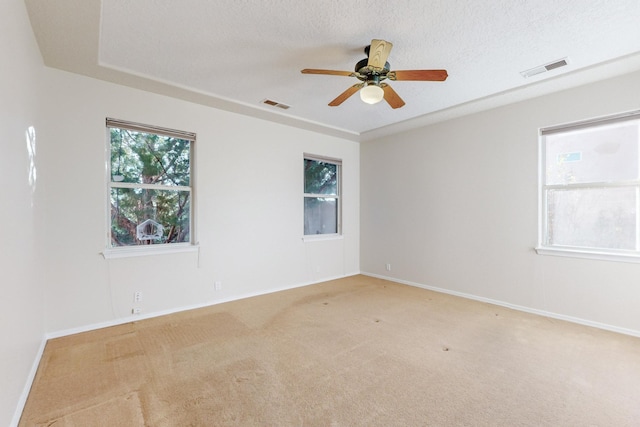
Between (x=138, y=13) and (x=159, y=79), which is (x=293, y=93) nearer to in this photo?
(x=159, y=79)

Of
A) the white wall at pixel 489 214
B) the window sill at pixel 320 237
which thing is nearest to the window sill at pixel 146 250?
the window sill at pixel 320 237

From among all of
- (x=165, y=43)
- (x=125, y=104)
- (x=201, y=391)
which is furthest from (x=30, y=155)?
(x=201, y=391)

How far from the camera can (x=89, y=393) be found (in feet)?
6.53

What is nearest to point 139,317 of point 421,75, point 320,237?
point 320,237

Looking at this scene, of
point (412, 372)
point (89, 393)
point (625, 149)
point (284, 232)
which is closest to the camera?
point (89, 393)

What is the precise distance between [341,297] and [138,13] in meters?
3.80

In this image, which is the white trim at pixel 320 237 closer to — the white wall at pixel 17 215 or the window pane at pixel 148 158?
the window pane at pixel 148 158

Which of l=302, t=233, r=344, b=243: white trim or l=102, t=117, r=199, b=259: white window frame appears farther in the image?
l=302, t=233, r=344, b=243: white trim

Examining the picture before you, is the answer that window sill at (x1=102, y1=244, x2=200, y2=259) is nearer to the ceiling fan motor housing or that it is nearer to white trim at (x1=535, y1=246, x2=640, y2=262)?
the ceiling fan motor housing

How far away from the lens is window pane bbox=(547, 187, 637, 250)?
9.90 feet

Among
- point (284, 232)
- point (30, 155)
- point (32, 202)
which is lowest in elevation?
point (284, 232)

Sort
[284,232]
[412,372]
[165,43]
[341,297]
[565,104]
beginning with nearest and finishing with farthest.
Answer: [412,372], [165,43], [565,104], [341,297], [284,232]

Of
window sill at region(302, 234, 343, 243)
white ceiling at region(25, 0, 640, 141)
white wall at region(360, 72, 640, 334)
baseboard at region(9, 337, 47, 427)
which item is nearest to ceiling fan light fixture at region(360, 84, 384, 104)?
white ceiling at region(25, 0, 640, 141)

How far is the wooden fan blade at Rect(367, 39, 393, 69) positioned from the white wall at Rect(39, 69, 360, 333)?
Result: 7.71 feet
